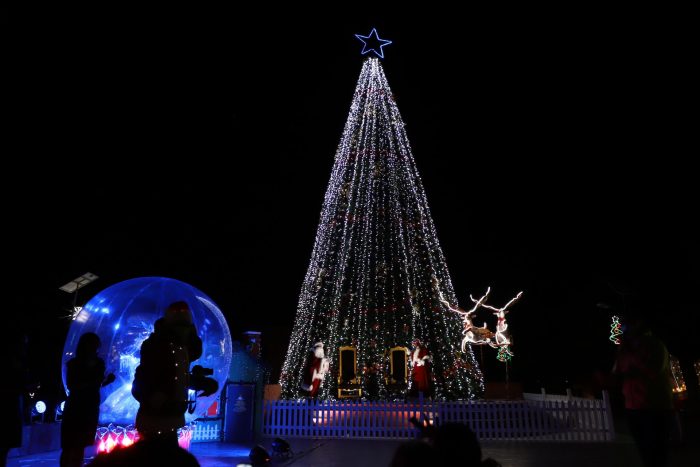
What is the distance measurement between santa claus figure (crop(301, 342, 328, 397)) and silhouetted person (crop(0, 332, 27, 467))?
1125 centimetres

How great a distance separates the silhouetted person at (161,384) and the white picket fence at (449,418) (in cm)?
587

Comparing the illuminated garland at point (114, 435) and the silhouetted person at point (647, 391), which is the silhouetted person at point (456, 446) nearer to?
the silhouetted person at point (647, 391)

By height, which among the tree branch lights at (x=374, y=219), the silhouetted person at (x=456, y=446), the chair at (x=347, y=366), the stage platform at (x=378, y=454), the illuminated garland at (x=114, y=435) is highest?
the tree branch lights at (x=374, y=219)

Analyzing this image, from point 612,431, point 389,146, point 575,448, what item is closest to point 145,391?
point 575,448

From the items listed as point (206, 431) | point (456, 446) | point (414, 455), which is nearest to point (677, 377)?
point (206, 431)

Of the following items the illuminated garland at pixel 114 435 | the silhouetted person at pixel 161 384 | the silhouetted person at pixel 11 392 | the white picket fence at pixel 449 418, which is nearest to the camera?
the silhouetted person at pixel 11 392

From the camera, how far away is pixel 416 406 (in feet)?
32.5

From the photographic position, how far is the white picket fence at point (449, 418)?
924 centimetres

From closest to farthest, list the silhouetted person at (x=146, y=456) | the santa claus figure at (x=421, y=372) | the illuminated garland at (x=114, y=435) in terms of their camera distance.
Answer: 1. the silhouetted person at (x=146, y=456)
2. the illuminated garland at (x=114, y=435)
3. the santa claus figure at (x=421, y=372)

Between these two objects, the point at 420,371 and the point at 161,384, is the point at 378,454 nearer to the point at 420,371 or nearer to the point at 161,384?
the point at 161,384

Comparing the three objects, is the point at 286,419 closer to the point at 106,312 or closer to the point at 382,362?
the point at 106,312

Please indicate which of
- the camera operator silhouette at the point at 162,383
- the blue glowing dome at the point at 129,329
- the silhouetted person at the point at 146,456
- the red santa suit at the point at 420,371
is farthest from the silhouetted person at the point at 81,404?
the red santa suit at the point at 420,371

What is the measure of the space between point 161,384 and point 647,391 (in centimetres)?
396

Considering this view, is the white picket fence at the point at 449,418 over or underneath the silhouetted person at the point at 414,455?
underneath
